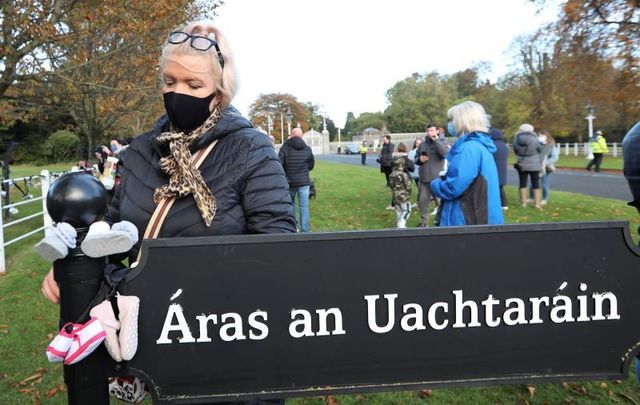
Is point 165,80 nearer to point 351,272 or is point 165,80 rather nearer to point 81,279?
point 81,279

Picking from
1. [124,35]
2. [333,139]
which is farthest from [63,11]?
[333,139]

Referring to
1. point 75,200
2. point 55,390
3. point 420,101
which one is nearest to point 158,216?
point 75,200

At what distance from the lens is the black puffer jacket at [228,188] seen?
1641 mm

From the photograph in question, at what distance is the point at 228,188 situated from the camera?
166 centimetres

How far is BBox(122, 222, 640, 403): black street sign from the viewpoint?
4.44 feet

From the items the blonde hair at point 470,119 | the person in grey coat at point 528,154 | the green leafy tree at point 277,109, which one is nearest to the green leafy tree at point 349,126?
the green leafy tree at point 277,109

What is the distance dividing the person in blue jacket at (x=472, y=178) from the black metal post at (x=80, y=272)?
3746 mm

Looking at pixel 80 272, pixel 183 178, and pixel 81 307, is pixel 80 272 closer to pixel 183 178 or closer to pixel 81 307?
pixel 81 307

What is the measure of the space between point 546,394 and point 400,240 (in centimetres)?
305

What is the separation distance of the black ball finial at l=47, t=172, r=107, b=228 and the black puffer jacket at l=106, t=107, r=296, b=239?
0.33 m

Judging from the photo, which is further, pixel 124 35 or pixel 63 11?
pixel 124 35

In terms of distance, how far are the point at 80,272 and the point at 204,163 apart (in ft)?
1.77

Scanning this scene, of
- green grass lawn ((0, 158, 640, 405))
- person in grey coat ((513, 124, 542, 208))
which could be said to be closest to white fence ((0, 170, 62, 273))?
green grass lawn ((0, 158, 640, 405))

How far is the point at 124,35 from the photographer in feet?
37.7
